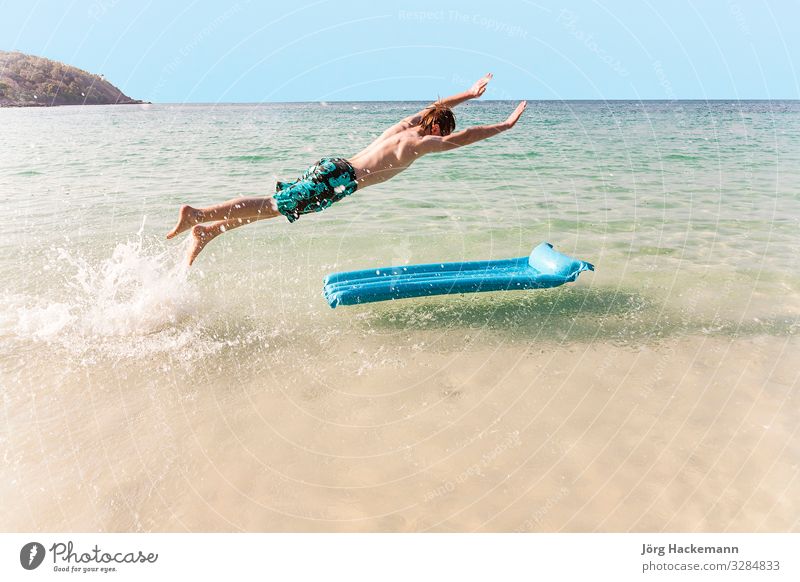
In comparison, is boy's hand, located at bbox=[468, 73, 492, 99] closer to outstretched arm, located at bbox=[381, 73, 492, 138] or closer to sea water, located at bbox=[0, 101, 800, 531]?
outstretched arm, located at bbox=[381, 73, 492, 138]

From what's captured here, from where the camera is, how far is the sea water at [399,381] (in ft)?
10.4

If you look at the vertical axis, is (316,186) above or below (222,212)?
above

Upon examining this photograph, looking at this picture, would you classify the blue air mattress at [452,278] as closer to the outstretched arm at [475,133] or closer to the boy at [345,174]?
the boy at [345,174]

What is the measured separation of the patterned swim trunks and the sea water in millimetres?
1208

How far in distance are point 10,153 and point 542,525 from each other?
22.0m

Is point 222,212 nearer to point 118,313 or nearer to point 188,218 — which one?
point 188,218

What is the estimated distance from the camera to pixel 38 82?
47.2 metres

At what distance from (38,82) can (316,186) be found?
54341 mm

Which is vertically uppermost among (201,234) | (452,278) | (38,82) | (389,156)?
(38,82)

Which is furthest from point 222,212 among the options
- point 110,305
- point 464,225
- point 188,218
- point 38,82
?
point 38,82
